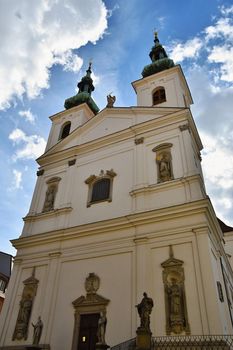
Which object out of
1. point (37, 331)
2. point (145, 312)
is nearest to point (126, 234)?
point (145, 312)

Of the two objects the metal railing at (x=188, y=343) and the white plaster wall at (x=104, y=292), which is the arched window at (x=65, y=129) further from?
the metal railing at (x=188, y=343)

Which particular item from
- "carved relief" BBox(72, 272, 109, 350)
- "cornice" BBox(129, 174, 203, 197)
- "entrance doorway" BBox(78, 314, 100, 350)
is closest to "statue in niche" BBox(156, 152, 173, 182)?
"cornice" BBox(129, 174, 203, 197)

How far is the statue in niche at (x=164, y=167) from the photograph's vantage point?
39.3 ft

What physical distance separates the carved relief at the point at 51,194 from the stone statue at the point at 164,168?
224 inches

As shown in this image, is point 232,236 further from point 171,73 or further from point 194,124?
point 171,73

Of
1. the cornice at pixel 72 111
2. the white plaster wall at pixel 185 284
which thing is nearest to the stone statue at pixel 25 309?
the white plaster wall at pixel 185 284

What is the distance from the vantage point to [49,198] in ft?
49.7

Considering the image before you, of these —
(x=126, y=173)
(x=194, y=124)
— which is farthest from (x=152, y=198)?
(x=194, y=124)

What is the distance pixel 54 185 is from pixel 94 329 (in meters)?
7.75

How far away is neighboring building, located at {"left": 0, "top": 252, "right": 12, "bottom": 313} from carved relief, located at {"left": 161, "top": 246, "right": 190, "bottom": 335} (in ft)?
65.7

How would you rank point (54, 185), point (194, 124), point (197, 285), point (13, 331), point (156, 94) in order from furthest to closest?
point (156, 94) → point (54, 185) → point (194, 124) → point (13, 331) → point (197, 285)

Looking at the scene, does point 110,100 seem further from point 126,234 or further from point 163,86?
point 126,234

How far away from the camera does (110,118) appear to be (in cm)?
1658

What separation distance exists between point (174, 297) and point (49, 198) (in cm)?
840
